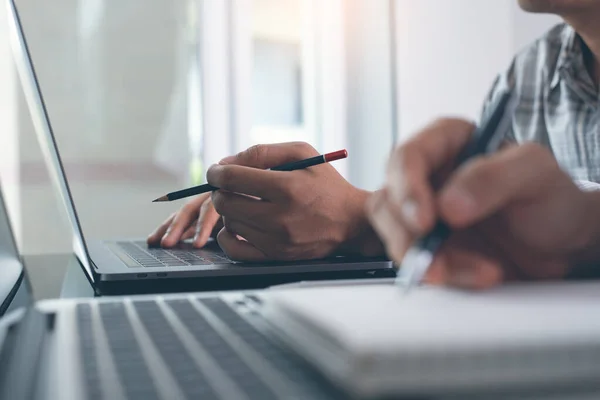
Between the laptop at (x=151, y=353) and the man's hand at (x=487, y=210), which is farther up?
the man's hand at (x=487, y=210)

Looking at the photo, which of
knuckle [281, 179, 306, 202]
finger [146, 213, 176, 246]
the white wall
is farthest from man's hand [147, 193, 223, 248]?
the white wall

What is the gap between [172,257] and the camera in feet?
2.23

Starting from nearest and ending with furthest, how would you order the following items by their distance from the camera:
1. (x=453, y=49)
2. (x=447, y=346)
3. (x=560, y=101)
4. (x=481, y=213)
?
(x=447, y=346), (x=481, y=213), (x=560, y=101), (x=453, y=49)

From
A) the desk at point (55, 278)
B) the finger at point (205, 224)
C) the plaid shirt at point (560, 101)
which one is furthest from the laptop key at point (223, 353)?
the plaid shirt at point (560, 101)

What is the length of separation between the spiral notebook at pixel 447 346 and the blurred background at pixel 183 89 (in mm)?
1657

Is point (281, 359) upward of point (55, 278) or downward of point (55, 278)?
upward

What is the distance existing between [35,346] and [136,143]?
1879 millimetres

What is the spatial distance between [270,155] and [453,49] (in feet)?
4.29

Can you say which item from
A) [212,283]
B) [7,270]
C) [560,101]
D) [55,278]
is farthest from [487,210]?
[560,101]

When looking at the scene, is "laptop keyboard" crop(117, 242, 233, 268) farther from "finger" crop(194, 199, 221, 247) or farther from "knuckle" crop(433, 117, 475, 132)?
"knuckle" crop(433, 117, 475, 132)

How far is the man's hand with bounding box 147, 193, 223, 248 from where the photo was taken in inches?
32.2

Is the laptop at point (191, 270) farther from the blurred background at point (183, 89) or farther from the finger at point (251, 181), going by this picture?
the blurred background at point (183, 89)

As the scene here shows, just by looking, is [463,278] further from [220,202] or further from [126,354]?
[220,202]

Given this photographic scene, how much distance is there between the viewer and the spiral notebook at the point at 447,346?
7.1 inches
